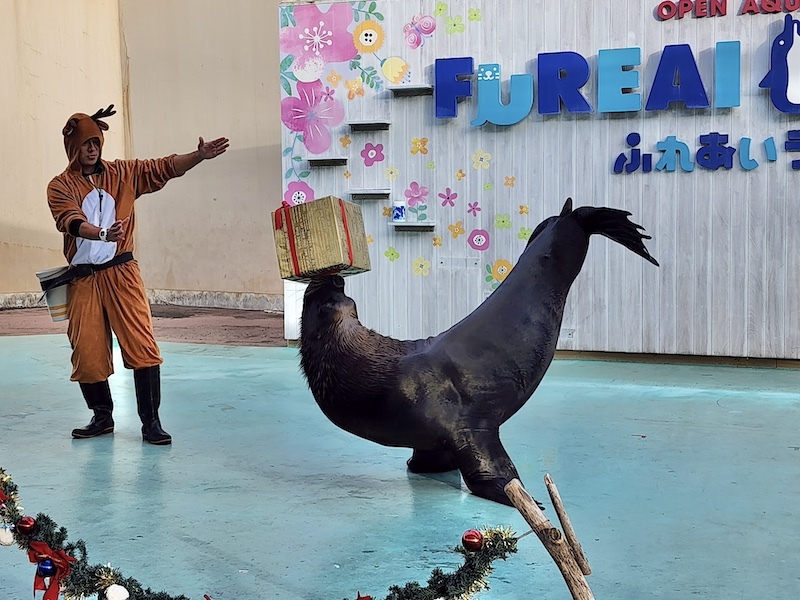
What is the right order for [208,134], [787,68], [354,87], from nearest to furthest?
[787,68]
[354,87]
[208,134]

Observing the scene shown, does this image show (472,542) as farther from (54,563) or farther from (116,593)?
(54,563)

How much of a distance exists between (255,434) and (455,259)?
2856mm

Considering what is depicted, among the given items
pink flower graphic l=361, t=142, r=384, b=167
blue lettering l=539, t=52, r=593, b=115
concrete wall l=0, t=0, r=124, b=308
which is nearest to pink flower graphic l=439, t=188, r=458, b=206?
pink flower graphic l=361, t=142, r=384, b=167

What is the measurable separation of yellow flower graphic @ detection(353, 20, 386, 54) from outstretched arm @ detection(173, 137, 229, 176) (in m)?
3.02

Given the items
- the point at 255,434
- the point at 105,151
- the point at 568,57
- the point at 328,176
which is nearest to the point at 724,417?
the point at 255,434

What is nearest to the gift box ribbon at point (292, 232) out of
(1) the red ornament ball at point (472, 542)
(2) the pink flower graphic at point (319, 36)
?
(1) the red ornament ball at point (472, 542)

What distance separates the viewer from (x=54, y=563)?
7.13ft

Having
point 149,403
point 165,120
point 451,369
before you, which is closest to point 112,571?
point 451,369

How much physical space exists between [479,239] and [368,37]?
5.87ft

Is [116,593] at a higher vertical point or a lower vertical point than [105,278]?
lower

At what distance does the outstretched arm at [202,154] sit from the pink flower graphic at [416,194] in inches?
111

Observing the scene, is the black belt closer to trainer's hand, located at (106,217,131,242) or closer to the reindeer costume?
the reindeer costume

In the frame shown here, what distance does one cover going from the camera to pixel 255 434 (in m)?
4.81

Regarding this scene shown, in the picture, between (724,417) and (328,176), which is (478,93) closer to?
(328,176)
